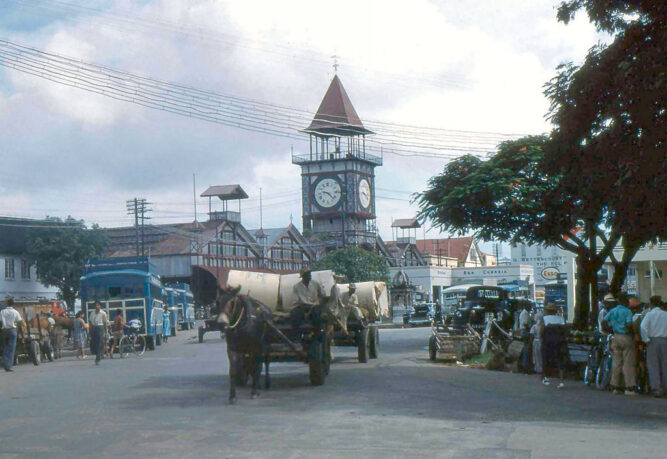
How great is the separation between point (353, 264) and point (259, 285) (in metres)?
62.7

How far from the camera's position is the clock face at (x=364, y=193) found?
11268 centimetres

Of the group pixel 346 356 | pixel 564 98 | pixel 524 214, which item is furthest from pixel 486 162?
pixel 564 98

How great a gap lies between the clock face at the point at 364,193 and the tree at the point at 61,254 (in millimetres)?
46762

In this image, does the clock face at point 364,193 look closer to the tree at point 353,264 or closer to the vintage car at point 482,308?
the tree at point 353,264

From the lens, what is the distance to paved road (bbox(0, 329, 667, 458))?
33.6 ft

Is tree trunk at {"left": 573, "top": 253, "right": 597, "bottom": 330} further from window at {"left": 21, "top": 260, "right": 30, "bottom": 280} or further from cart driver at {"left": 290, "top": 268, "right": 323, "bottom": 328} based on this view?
window at {"left": 21, "top": 260, "right": 30, "bottom": 280}

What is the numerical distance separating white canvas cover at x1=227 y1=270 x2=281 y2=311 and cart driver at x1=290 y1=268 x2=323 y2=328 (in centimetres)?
135

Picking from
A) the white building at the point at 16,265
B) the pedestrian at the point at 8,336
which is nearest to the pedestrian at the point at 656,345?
the pedestrian at the point at 8,336

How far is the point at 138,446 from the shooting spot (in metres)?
10.5

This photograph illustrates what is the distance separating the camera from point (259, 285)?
19.7 metres

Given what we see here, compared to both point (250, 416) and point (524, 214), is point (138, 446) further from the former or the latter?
point (524, 214)

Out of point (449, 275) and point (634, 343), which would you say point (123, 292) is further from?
point (449, 275)

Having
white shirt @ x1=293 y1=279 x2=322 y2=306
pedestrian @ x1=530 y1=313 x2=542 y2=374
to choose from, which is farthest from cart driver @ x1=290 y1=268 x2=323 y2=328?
pedestrian @ x1=530 y1=313 x2=542 y2=374

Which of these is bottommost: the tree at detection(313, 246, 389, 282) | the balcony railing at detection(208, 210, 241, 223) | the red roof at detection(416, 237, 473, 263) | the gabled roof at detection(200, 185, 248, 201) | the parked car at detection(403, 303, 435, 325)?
the parked car at detection(403, 303, 435, 325)
